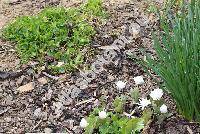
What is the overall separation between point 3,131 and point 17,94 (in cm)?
42

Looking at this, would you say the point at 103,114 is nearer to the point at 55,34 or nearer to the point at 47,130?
the point at 47,130

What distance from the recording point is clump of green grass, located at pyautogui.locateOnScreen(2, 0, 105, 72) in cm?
406

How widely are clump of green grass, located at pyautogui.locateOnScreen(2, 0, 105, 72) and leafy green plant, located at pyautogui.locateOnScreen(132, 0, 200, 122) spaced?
1163mm

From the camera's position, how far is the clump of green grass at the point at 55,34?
4.06 metres

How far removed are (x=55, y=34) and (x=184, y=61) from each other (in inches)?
65.7

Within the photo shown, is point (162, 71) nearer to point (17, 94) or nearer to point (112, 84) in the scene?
point (112, 84)

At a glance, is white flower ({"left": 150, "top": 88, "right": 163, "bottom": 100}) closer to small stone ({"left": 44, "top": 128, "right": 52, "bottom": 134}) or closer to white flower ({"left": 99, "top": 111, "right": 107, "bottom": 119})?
white flower ({"left": 99, "top": 111, "right": 107, "bottom": 119})

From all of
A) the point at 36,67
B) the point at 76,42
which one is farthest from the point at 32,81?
the point at 76,42

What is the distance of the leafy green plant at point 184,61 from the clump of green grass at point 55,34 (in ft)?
3.81

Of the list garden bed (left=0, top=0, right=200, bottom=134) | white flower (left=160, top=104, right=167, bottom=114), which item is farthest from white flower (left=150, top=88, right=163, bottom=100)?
garden bed (left=0, top=0, right=200, bottom=134)

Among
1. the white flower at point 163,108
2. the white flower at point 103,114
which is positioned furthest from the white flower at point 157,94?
the white flower at point 103,114

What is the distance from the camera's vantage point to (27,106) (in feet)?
12.0

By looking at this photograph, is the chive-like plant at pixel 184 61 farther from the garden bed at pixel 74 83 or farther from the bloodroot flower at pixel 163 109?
the garden bed at pixel 74 83

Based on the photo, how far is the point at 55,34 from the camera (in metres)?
4.21
